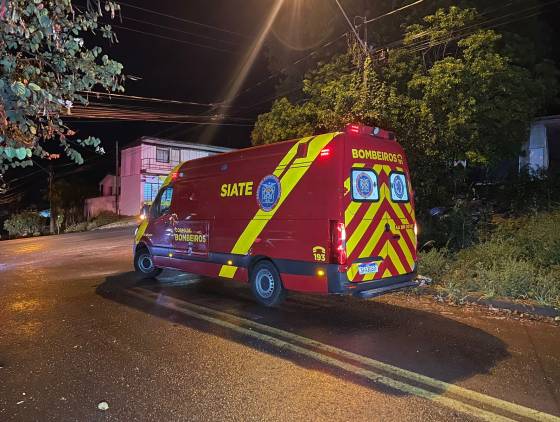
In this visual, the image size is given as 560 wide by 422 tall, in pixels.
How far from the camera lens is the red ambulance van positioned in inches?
255

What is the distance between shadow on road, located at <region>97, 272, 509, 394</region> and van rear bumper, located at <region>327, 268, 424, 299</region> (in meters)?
0.40

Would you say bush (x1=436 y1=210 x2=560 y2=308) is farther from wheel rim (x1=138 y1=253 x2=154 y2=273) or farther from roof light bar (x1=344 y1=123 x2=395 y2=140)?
wheel rim (x1=138 y1=253 x2=154 y2=273)

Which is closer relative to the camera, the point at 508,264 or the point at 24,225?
the point at 508,264

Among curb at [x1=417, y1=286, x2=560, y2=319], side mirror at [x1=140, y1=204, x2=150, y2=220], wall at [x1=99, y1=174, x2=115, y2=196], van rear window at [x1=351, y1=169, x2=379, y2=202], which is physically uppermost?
wall at [x1=99, y1=174, x2=115, y2=196]

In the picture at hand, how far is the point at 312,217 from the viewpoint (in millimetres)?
6684

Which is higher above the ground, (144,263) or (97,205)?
(97,205)

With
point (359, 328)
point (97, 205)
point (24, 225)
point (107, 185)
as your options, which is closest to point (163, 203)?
point (359, 328)

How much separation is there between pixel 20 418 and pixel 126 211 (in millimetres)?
39448

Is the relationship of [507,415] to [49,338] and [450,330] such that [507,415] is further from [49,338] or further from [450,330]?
[49,338]

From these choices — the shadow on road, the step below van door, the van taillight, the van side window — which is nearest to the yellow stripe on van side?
the step below van door

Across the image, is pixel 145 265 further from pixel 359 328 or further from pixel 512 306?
pixel 512 306

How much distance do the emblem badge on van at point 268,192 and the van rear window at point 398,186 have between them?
1.69m

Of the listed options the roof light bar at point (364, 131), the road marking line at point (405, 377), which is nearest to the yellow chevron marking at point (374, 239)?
the roof light bar at point (364, 131)

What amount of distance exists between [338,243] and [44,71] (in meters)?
4.07
